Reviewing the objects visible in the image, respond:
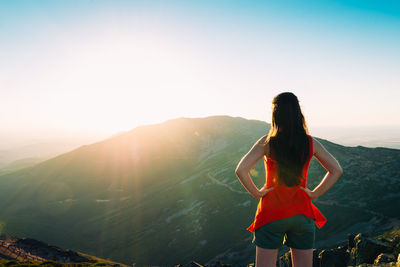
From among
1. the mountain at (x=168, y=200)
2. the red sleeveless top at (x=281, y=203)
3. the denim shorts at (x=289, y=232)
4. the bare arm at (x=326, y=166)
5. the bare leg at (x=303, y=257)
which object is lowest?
the mountain at (x=168, y=200)

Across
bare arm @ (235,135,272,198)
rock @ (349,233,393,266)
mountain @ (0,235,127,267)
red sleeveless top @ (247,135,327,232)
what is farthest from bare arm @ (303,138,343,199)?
mountain @ (0,235,127,267)

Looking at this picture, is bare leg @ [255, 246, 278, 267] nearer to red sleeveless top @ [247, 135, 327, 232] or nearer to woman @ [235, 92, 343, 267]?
woman @ [235, 92, 343, 267]

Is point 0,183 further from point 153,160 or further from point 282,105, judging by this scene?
point 282,105

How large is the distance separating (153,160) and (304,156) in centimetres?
17590

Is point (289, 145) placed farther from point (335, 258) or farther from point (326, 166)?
point (335, 258)

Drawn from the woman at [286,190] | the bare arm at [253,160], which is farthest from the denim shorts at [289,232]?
the bare arm at [253,160]

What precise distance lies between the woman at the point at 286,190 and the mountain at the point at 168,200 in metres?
71.3

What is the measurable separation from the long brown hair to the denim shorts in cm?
59

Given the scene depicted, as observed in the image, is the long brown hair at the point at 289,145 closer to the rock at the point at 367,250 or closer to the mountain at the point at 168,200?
the rock at the point at 367,250

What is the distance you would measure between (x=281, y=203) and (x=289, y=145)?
37.6 inches

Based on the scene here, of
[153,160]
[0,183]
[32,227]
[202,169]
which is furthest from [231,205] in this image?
[0,183]

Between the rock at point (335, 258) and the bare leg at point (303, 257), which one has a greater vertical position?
the bare leg at point (303, 257)

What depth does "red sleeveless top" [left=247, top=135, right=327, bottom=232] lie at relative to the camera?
3754 mm

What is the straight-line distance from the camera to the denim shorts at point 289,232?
367 cm
